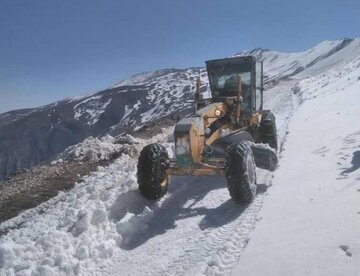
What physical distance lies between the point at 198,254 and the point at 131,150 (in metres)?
8.87

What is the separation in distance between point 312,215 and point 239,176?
1.39 metres

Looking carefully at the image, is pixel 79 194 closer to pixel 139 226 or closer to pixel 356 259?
pixel 139 226

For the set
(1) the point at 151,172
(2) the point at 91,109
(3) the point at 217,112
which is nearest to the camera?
(1) the point at 151,172

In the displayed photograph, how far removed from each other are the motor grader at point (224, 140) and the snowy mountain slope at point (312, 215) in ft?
2.00

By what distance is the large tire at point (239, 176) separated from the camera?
7457mm

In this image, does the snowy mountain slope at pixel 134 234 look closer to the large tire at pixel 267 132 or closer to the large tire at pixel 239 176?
the large tire at pixel 239 176

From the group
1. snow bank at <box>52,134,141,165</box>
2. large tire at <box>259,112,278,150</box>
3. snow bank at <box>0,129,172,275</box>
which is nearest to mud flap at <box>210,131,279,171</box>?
large tire at <box>259,112,278,150</box>

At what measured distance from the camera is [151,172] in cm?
823

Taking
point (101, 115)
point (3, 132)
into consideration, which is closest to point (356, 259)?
point (101, 115)

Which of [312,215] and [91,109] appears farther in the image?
[91,109]

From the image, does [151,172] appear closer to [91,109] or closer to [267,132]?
[267,132]

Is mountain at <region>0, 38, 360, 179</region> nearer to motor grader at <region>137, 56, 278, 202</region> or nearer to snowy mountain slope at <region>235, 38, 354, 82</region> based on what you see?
snowy mountain slope at <region>235, 38, 354, 82</region>

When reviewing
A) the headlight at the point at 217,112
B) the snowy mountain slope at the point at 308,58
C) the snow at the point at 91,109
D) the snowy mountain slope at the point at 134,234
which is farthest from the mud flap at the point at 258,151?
the snow at the point at 91,109

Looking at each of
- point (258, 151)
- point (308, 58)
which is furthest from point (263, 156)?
point (308, 58)
